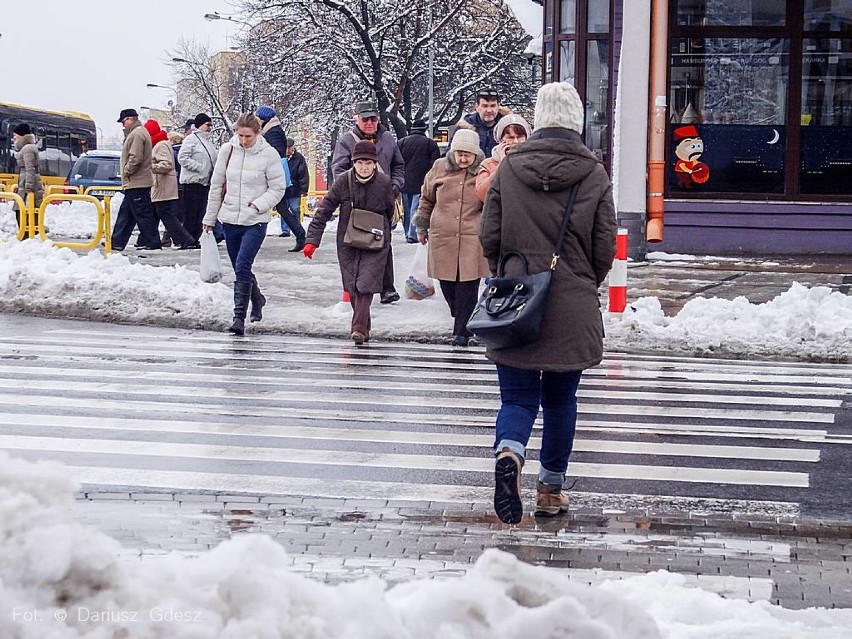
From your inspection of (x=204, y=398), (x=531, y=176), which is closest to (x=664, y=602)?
(x=531, y=176)

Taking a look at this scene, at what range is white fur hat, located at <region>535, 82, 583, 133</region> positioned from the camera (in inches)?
245

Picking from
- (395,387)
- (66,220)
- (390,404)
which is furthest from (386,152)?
(66,220)

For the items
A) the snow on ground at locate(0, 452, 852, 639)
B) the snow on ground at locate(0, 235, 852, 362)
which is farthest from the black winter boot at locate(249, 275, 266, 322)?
the snow on ground at locate(0, 452, 852, 639)

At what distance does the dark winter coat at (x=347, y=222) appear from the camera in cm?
1205

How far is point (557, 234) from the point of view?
6129 mm

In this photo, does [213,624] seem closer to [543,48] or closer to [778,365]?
[778,365]

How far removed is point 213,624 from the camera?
296cm

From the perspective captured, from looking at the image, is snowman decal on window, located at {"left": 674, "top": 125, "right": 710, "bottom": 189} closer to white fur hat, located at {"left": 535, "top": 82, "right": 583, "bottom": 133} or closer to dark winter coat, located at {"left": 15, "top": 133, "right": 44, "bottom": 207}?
dark winter coat, located at {"left": 15, "top": 133, "right": 44, "bottom": 207}

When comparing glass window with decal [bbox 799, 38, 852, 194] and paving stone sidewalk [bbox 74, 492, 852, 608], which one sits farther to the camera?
glass window with decal [bbox 799, 38, 852, 194]

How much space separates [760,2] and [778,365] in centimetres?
1036

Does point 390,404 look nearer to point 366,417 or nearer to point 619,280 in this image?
point 366,417

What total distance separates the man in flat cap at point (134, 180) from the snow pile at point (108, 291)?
4259mm

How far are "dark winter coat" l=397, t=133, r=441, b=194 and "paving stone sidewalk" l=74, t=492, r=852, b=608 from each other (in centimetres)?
1439

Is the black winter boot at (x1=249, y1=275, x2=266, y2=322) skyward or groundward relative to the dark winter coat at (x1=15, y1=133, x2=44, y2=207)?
groundward
